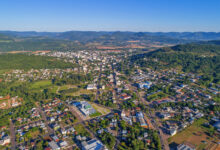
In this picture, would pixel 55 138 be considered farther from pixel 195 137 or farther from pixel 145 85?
pixel 145 85

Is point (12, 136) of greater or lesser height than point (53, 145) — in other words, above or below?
below

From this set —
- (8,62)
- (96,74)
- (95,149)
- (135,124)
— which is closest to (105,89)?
(96,74)

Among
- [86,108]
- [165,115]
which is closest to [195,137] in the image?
[165,115]

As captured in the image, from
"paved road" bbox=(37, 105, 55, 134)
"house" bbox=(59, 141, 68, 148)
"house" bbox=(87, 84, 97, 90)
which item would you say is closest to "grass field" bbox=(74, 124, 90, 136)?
"house" bbox=(59, 141, 68, 148)

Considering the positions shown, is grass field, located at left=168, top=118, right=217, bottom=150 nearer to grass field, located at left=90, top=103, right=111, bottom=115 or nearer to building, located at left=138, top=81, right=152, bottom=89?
grass field, located at left=90, top=103, right=111, bottom=115

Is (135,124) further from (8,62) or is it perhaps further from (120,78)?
(8,62)
